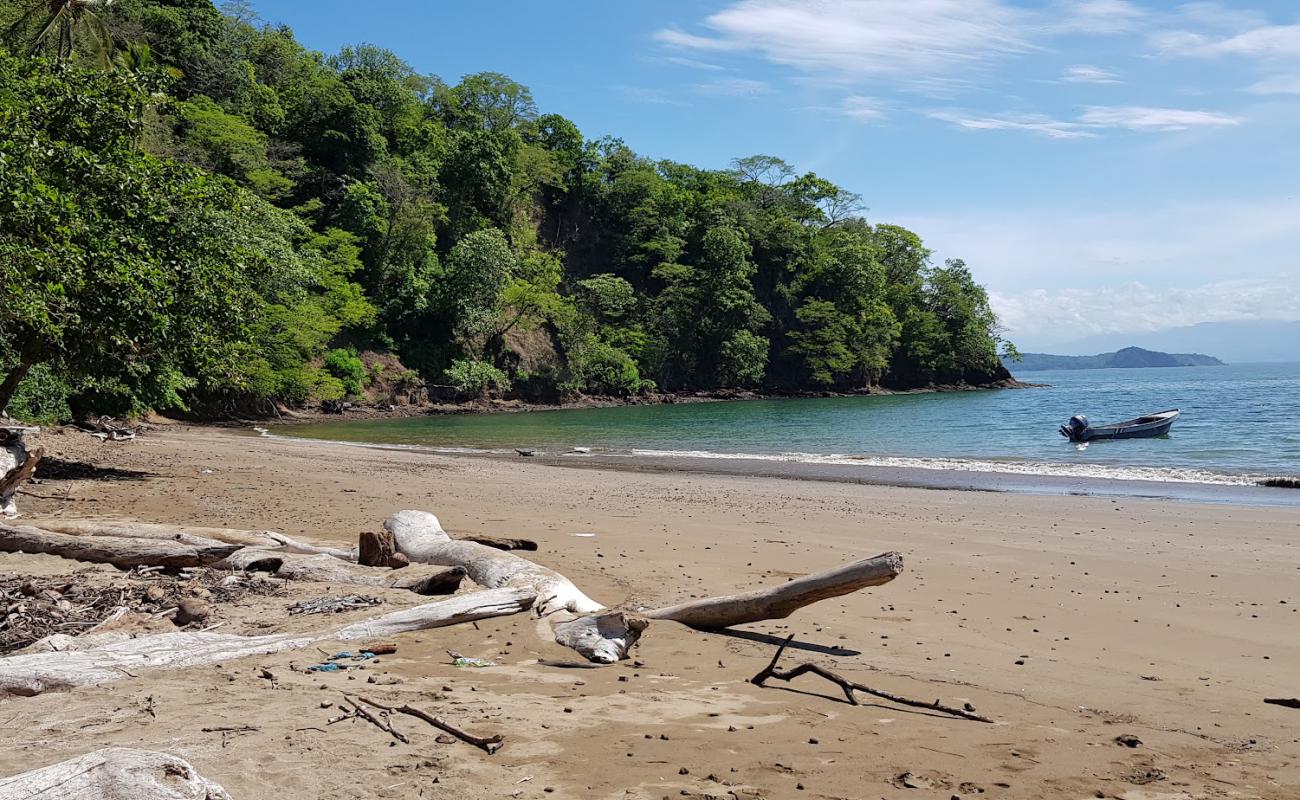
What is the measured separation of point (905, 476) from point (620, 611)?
1542cm

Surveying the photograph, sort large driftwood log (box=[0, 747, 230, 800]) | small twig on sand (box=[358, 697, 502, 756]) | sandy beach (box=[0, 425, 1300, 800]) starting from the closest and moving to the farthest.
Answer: large driftwood log (box=[0, 747, 230, 800]) < sandy beach (box=[0, 425, 1300, 800]) < small twig on sand (box=[358, 697, 502, 756])

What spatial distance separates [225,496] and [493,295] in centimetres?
4277

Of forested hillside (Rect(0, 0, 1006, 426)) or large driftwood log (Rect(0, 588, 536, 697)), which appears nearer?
large driftwood log (Rect(0, 588, 536, 697))

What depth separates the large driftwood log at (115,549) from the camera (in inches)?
305

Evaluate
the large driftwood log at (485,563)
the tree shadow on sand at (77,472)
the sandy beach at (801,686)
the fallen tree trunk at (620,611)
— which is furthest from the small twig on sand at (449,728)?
the tree shadow on sand at (77,472)

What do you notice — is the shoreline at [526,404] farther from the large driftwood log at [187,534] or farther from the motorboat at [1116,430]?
the motorboat at [1116,430]

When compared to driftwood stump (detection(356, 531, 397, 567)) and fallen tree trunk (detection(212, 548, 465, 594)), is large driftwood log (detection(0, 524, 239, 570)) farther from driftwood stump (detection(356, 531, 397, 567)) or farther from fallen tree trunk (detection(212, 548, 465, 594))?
driftwood stump (detection(356, 531, 397, 567))

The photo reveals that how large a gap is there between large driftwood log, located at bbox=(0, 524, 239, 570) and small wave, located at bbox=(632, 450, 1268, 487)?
1775 cm

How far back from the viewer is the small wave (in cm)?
1892

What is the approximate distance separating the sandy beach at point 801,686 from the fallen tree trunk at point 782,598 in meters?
0.16

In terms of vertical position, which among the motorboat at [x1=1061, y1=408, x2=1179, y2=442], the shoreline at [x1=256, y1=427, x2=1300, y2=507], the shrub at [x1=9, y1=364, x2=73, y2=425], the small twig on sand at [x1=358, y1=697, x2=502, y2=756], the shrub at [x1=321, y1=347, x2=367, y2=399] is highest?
the shrub at [x1=321, y1=347, x2=367, y2=399]

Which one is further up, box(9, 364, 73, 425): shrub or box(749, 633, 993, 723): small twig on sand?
box(9, 364, 73, 425): shrub

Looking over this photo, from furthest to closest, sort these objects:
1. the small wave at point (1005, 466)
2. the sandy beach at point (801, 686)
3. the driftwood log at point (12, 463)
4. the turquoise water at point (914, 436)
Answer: the turquoise water at point (914, 436) < the small wave at point (1005, 466) < the driftwood log at point (12, 463) < the sandy beach at point (801, 686)

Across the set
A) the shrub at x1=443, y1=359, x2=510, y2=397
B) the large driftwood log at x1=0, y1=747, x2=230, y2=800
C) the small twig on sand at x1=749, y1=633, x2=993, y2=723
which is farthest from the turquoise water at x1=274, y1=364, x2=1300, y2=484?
the large driftwood log at x1=0, y1=747, x2=230, y2=800
